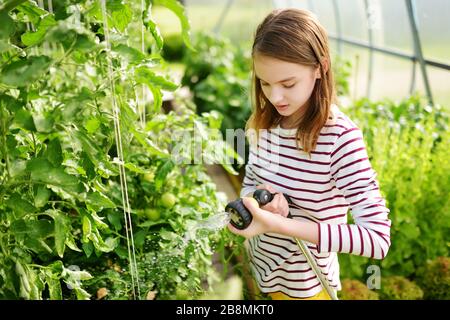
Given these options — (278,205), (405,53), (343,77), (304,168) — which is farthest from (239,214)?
(343,77)

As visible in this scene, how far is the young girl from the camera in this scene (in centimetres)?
120

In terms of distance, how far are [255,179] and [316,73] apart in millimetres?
375

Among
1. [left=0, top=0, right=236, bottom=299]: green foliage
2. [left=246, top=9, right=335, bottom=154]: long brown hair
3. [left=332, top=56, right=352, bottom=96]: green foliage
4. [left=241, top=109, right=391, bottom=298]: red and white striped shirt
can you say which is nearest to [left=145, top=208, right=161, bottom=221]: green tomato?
[left=0, top=0, right=236, bottom=299]: green foliage

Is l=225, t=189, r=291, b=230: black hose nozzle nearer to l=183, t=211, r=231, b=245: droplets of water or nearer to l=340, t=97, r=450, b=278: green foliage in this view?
l=183, t=211, r=231, b=245: droplets of water

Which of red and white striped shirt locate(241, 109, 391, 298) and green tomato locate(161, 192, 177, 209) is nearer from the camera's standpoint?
red and white striped shirt locate(241, 109, 391, 298)

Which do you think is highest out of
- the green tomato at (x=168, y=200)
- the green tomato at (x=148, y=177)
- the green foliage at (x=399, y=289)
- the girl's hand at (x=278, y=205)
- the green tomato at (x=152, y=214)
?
the girl's hand at (x=278, y=205)

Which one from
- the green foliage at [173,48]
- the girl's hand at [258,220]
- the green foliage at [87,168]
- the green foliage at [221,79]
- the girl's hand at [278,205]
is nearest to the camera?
the green foliage at [87,168]

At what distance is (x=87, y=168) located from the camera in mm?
1111

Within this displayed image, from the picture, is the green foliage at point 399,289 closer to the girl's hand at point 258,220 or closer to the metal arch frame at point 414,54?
the girl's hand at point 258,220

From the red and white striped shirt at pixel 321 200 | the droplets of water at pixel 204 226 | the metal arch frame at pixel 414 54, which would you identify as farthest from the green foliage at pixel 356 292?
the metal arch frame at pixel 414 54

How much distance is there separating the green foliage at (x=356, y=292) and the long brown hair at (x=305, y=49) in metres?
0.92

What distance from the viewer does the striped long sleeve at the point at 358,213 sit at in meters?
1.19

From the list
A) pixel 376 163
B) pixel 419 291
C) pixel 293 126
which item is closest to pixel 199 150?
pixel 293 126
